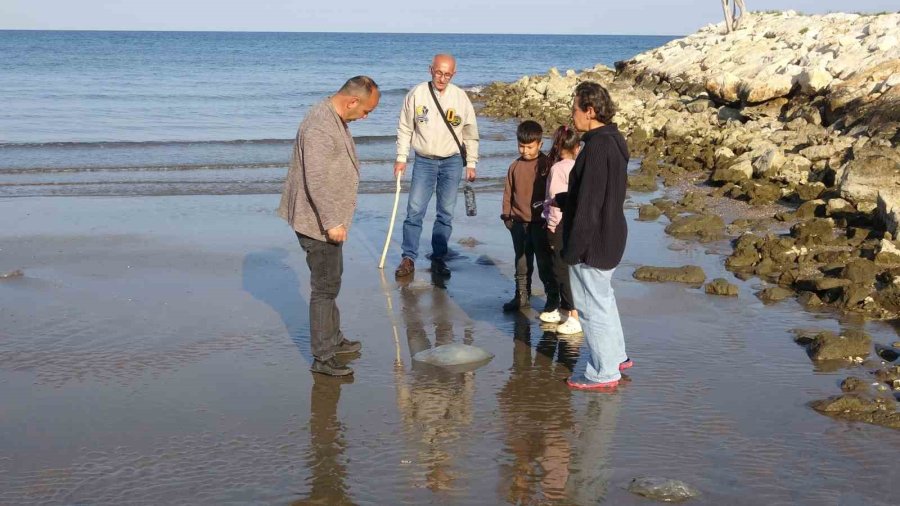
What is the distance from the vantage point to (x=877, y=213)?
10156mm

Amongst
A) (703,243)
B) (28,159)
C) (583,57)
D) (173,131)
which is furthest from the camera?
(583,57)

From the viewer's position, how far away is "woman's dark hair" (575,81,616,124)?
5902mm

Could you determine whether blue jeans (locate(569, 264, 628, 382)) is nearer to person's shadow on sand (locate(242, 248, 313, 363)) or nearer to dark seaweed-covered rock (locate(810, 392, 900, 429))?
dark seaweed-covered rock (locate(810, 392, 900, 429))

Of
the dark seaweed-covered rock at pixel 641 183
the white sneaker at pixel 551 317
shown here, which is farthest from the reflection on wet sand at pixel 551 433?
the dark seaweed-covered rock at pixel 641 183

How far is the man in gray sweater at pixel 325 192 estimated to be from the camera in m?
6.04

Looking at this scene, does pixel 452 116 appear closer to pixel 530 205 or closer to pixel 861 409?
pixel 530 205

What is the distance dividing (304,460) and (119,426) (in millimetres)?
1171

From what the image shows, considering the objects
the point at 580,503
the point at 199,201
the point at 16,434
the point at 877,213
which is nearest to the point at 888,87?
the point at 877,213

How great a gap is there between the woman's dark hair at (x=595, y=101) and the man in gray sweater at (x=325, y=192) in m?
1.29

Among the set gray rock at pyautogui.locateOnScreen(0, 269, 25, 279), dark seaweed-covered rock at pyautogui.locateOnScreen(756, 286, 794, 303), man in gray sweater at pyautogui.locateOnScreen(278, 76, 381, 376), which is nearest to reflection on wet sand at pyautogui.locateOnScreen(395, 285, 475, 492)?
man in gray sweater at pyautogui.locateOnScreen(278, 76, 381, 376)

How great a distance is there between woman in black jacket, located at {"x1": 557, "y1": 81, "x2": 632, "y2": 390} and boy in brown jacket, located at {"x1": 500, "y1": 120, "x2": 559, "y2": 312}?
162 cm

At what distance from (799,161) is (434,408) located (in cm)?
912

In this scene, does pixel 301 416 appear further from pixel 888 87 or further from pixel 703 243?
pixel 888 87

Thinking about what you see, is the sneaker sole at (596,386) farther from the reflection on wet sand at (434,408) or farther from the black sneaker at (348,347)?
the black sneaker at (348,347)
